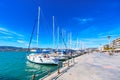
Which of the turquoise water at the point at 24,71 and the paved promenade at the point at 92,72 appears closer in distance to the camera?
the paved promenade at the point at 92,72

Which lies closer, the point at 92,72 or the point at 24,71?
the point at 92,72

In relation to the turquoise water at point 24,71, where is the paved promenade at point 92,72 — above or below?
above

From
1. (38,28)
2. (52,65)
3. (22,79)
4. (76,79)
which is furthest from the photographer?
(38,28)

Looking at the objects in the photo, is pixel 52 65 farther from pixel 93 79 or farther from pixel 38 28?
pixel 93 79

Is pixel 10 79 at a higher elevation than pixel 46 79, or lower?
lower

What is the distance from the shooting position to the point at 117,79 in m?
10.9

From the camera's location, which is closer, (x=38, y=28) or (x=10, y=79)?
(x=10, y=79)

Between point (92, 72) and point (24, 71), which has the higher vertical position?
point (92, 72)

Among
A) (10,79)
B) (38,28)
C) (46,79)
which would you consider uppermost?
(38,28)

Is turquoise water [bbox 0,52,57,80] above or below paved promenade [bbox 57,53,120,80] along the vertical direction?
below

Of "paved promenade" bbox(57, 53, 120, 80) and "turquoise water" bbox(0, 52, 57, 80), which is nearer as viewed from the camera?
"paved promenade" bbox(57, 53, 120, 80)

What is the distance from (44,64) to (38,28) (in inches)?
414

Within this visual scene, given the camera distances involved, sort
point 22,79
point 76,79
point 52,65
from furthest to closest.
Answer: point 52,65, point 22,79, point 76,79

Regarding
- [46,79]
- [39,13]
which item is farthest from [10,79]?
[39,13]
